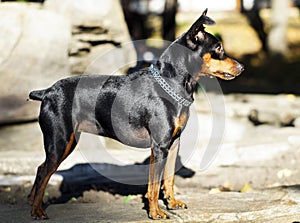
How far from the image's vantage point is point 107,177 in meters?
6.55

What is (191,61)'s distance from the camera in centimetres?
488

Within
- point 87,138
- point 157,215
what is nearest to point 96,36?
point 87,138

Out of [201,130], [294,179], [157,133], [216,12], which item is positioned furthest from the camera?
[216,12]

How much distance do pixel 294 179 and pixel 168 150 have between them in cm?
230

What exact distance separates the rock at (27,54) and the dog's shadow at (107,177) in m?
1.39

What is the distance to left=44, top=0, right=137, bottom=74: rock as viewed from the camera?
779 cm

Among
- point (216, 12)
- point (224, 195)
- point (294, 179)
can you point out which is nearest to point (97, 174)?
point (224, 195)

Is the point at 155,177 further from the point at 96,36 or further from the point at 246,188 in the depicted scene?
the point at 96,36

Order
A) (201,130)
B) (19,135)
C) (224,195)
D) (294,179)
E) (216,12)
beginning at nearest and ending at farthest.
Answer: (224,195) < (294,179) < (19,135) < (201,130) < (216,12)

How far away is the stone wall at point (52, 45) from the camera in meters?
7.24

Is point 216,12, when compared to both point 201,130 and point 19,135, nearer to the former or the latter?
point 201,130

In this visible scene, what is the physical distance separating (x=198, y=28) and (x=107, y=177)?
2.44 metres

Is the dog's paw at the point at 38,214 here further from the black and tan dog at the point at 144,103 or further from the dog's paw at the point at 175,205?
the dog's paw at the point at 175,205

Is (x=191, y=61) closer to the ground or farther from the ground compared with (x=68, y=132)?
farther from the ground
